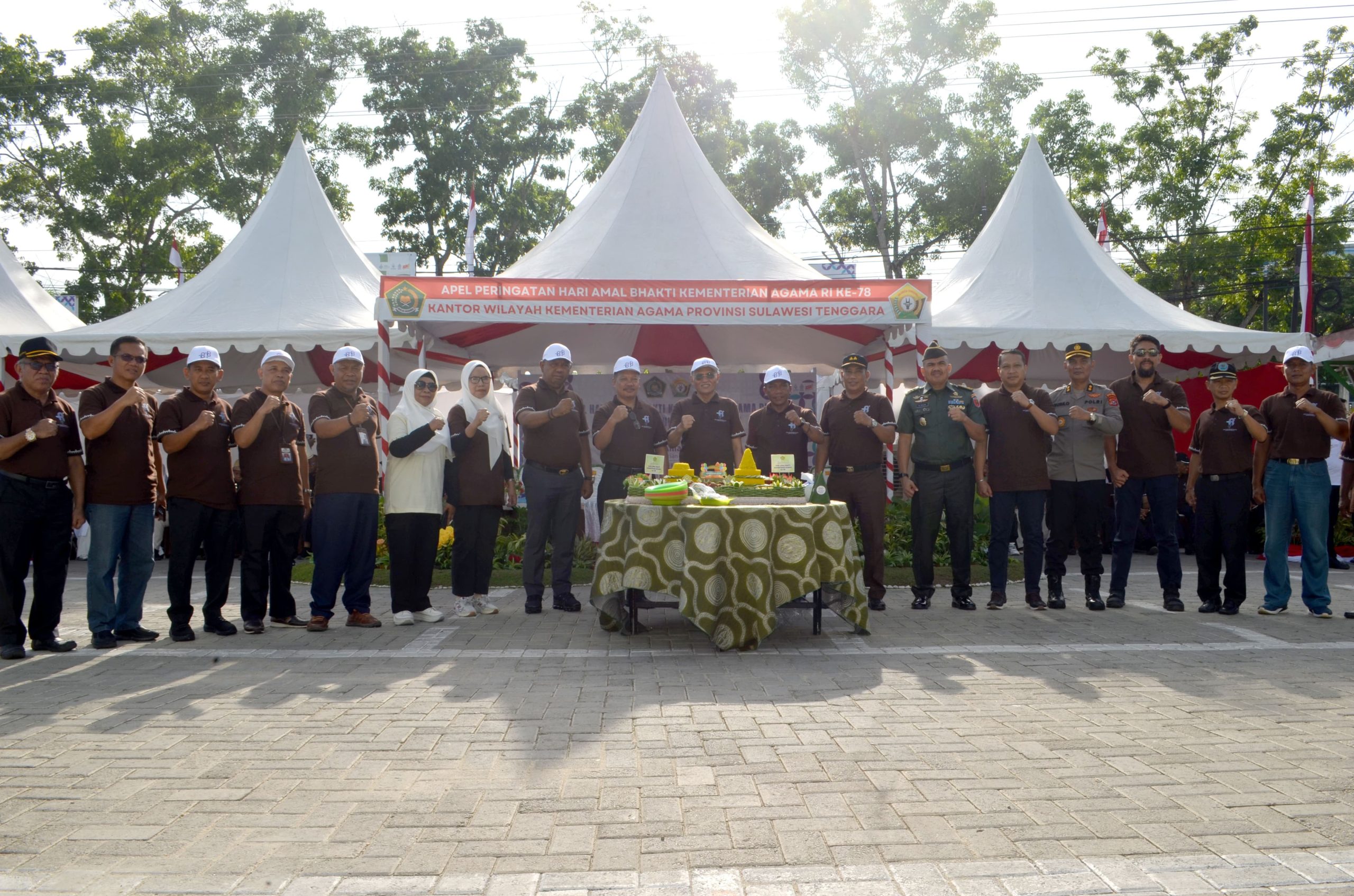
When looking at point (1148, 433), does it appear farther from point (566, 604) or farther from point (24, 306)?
point (24, 306)

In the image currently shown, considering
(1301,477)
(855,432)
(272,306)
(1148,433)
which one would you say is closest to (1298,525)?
(1301,477)

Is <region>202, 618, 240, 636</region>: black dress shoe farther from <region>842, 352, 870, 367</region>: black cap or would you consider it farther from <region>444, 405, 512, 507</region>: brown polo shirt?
<region>842, 352, 870, 367</region>: black cap

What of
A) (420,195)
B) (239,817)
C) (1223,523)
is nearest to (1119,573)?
(1223,523)

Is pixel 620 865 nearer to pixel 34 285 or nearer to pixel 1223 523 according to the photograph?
pixel 1223 523

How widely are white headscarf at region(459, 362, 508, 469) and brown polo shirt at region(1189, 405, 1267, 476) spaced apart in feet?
18.5

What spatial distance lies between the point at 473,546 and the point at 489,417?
1.03m

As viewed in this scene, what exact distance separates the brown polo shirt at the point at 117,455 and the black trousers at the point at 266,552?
2.32ft

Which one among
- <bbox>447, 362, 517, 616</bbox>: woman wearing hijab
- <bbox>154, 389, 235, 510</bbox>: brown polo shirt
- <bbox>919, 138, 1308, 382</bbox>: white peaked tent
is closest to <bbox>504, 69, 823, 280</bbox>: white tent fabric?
<bbox>919, 138, 1308, 382</bbox>: white peaked tent

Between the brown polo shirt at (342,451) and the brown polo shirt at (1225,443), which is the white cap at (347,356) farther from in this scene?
the brown polo shirt at (1225,443)

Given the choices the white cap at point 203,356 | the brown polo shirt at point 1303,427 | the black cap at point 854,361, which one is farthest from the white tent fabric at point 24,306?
the brown polo shirt at point 1303,427

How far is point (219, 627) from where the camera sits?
23.1ft

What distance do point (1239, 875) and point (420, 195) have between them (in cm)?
3185

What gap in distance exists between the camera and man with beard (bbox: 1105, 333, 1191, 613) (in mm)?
8086

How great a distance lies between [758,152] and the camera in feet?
102
